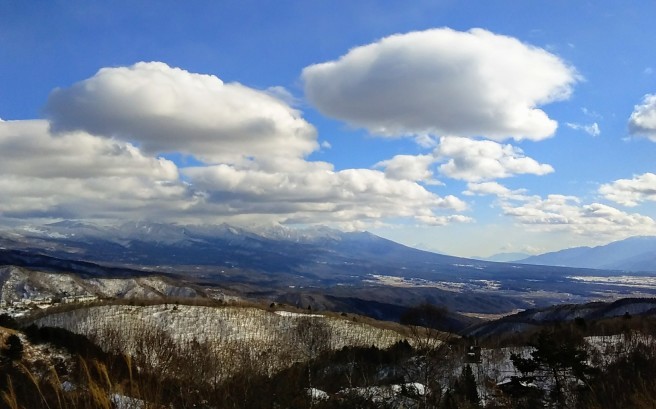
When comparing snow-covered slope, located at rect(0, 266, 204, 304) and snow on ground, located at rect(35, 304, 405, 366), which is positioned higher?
snow on ground, located at rect(35, 304, 405, 366)

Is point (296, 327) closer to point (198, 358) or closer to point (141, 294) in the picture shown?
point (198, 358)

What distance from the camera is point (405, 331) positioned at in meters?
81.8

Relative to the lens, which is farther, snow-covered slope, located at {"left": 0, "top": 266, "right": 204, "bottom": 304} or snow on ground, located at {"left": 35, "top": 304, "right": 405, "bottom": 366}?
snow-covered slope, located at {"left": 0, "top": 266, "right": 204, "bottom": 304}

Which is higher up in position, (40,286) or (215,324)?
(215,324)

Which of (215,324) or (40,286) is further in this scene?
(40,286)

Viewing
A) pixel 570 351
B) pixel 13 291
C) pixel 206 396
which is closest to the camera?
pixel 206 396

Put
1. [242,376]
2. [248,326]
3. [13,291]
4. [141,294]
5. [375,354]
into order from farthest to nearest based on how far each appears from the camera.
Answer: [141,294], [13,291], [248,326], [375,354], [242,376]

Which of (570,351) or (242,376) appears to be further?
(570,351)

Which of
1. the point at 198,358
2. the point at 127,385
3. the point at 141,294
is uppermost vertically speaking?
the point at 127,385

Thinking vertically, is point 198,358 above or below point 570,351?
above

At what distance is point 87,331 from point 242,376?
6245cm

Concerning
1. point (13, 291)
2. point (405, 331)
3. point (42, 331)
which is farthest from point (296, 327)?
point (13, 291)

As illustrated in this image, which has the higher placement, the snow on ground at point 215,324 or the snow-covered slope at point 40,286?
the snow on ground at point 215,324

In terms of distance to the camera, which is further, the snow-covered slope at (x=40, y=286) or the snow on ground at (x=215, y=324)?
the snow-covered slope at (x=40, y=286)
